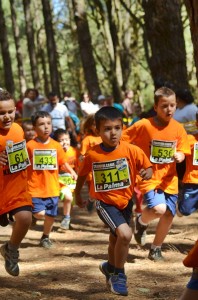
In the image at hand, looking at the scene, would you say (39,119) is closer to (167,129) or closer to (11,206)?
(167,129)

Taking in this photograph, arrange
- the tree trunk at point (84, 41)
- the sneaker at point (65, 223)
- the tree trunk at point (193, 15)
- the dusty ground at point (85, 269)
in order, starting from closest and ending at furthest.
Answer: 1. the tree trunk at point (193, 15)
2. the dusty ground at point (85, 269)
3. the sneaker at point (65, 223)
4. the tree trunk at point (84, 41)

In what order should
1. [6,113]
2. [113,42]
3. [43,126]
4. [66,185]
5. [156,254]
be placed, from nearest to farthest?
1. [6,113]
2. [156,254]
3. [43,126]
4. [66,185]
5. [113,42]

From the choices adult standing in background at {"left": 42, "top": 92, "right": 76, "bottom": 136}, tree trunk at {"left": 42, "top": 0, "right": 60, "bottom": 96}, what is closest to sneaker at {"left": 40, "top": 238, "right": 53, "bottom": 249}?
adult standing in background at {"left": 42, "top": 92, "right": 76, "bottom": 136}

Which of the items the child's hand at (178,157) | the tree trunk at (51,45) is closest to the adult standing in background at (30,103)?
the tree trunk at (51,45)

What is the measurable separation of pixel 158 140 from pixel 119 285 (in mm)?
1968

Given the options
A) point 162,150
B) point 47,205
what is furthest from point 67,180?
point 162,150

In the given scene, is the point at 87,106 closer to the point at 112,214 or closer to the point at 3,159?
the point at 3,159

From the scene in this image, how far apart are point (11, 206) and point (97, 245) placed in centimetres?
284

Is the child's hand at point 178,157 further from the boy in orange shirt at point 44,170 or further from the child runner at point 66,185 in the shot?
the child runner at point 66,185

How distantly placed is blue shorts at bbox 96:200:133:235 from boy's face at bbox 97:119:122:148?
554mm

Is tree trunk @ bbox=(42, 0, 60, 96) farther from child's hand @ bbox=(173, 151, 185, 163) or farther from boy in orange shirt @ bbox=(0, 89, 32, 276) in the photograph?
boy in orange shirt @ bbox=(0, 89, 32, 276)

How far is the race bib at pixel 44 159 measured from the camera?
29.3ft

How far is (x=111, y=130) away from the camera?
6.17m

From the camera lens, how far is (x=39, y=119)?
882 centimetres
